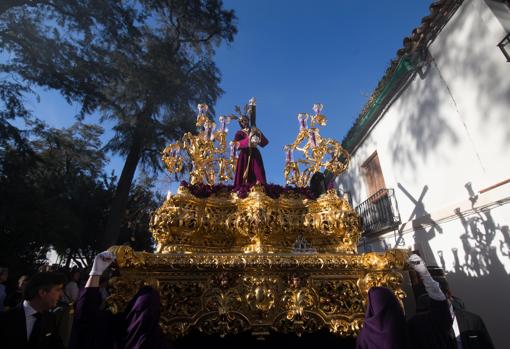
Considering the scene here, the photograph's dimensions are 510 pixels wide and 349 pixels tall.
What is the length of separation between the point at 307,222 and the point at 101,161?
17.9m

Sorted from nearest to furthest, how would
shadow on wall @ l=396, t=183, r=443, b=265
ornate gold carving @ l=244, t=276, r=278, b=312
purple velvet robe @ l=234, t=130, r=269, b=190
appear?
1. ornate gold carving @ l=244, t=276, r=278, b=312
2. purple velvet robe @ l=234, t=130, r=269, b=190
3. shadow on wall @ l=396, t=183, r=443, b=265

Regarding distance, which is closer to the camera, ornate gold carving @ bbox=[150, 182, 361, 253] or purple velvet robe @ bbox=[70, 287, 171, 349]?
purple velvet robe @ bbox=[70, 287, 171, 349]

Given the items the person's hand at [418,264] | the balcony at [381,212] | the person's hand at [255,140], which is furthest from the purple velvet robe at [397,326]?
the balcony at [381,212]

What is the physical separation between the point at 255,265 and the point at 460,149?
16.8 feet

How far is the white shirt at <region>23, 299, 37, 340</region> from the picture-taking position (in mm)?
2347

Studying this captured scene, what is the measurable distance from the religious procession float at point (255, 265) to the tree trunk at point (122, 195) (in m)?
8.39

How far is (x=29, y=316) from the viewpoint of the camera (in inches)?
93.7

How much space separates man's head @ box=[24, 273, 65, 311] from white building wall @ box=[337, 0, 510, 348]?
591cm

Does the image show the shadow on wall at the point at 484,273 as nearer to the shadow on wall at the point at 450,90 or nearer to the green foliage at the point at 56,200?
the shadow on wall at the point at 450,90

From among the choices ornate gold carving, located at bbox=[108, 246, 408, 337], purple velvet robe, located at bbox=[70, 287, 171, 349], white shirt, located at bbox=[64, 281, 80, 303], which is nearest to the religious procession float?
ornate gold carving, located at bbox=[108, 246, 408, 337]

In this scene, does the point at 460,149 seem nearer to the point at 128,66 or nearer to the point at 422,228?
the point at 422,228

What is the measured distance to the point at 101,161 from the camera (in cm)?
1781

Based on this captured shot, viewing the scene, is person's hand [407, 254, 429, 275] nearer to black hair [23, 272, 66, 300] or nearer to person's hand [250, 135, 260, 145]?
person's hand [250, 135, 260, 145]

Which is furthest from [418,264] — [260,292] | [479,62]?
[479,62]
